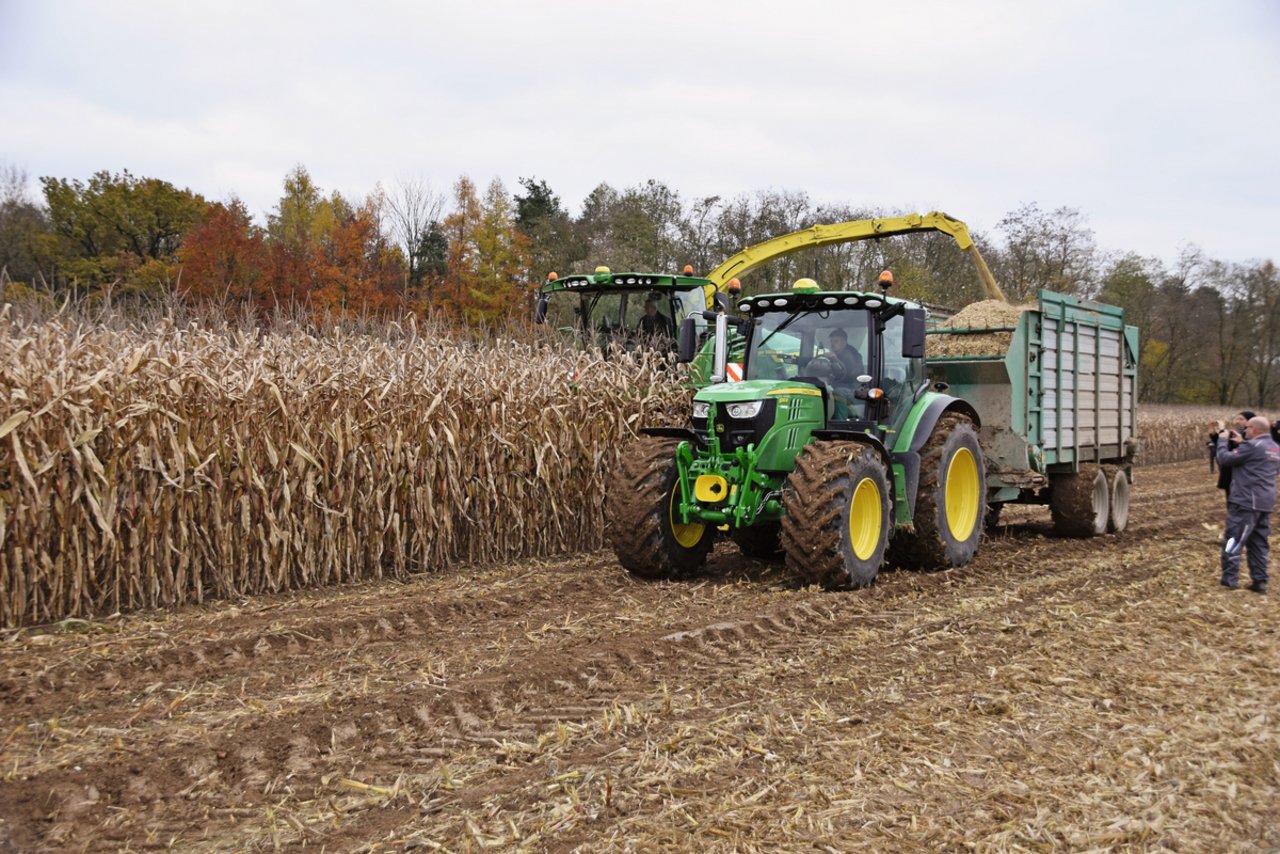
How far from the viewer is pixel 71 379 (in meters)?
6.76

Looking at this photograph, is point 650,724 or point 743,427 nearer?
point 650,724

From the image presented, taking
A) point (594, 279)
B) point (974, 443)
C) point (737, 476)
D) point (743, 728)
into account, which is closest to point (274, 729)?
point (743, 728)

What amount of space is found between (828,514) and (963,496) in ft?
8.31

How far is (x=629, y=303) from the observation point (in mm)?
11578

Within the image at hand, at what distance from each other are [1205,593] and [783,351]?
3876 millimetres

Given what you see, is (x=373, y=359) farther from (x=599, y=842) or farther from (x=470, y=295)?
(x=470, y=295)

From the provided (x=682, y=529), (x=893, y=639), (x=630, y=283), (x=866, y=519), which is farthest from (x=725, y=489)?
(x=630, y=283)

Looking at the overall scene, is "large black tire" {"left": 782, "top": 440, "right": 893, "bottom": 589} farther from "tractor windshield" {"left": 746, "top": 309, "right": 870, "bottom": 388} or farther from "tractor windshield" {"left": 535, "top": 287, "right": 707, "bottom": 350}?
"tractor windshield" {"left": 535, "top": 287, "right": 707, "bottom": 350}

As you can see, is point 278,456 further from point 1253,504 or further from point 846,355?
point 1253,504

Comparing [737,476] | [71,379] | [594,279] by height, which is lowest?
[737,476]

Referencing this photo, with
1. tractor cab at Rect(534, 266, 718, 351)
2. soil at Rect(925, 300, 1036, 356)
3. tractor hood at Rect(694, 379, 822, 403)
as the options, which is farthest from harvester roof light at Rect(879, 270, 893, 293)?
tractor cab at Rect(534, 266, 718, 351)

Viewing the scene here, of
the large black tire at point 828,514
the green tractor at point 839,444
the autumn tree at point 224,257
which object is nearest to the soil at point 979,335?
the green tractor at point 839,444

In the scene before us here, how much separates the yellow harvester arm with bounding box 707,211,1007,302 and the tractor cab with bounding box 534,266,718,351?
0.88m

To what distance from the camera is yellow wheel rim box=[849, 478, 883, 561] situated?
7.61 m
